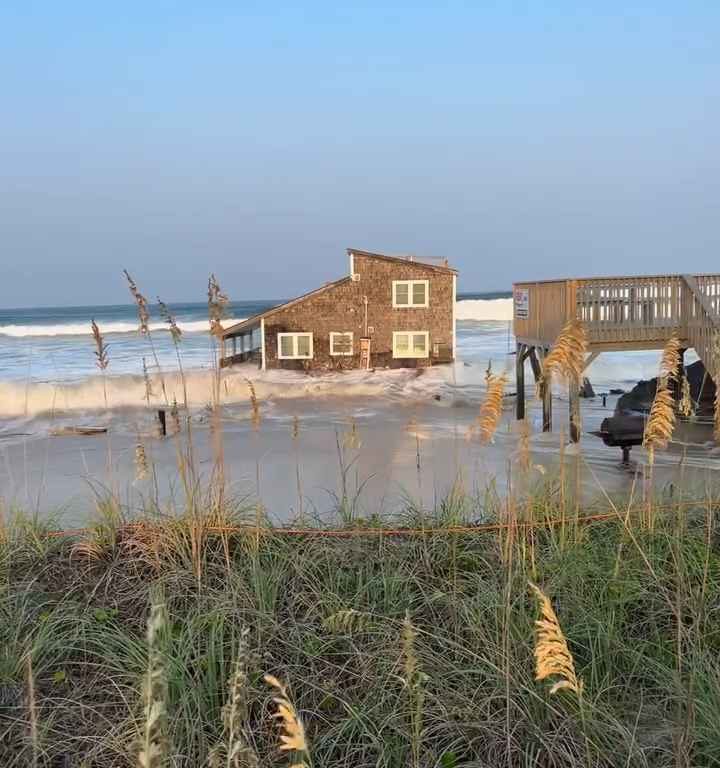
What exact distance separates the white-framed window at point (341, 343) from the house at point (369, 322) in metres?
0.02

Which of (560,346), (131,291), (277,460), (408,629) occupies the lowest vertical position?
(277,460)

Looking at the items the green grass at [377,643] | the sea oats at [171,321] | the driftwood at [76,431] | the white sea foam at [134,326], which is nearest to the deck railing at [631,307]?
the green grass at [377,643]

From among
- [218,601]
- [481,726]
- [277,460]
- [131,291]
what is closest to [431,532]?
[218,601]

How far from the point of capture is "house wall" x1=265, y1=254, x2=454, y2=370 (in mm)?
27484

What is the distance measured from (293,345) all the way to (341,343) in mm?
1792

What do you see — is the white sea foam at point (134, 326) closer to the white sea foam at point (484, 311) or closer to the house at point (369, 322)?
the white sea foam at point (484, 311)

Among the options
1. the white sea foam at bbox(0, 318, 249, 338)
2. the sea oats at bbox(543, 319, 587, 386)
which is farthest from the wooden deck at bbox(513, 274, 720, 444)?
the white sea foam at bbox(0, 318, 249, 338)

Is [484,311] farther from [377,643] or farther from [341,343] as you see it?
[377,643]

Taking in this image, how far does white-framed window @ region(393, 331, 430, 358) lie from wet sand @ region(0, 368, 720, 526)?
9.28 metres

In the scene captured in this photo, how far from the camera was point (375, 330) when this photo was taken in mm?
27656

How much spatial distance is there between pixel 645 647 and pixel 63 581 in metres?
3.15

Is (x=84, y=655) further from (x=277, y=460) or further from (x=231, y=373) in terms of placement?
(x=231, y=373)

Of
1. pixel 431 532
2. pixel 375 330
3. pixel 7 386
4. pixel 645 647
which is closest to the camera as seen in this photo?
pixel 645 647

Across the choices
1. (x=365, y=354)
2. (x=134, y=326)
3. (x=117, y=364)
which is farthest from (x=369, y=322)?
(x=134, y=326)
